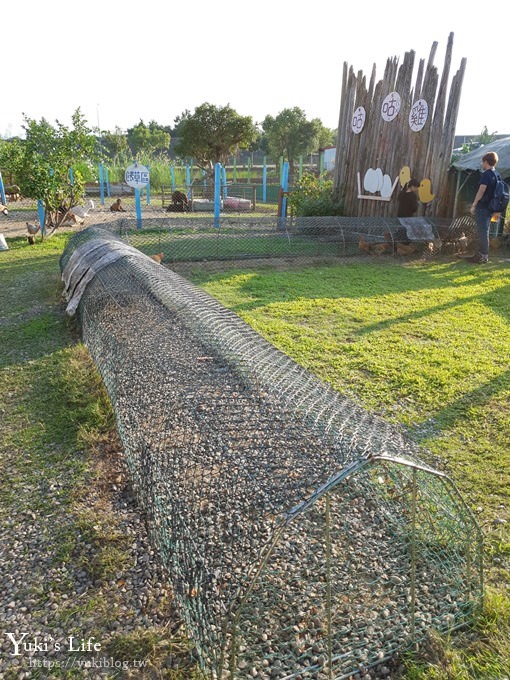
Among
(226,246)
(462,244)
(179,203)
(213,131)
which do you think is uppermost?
(213,131)

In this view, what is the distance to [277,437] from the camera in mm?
2475

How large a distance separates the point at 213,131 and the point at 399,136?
18.1m

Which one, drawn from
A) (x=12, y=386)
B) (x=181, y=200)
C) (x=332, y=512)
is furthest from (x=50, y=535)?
(x=181, y=200)

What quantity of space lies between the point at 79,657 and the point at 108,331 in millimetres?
2553

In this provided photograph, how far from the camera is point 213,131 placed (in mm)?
26609

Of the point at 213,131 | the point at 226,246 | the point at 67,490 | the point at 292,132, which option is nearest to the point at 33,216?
the point at 226,246

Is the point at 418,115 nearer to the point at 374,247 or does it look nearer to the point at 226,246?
the point at 374,247

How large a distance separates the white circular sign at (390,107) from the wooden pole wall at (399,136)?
0.09 metres

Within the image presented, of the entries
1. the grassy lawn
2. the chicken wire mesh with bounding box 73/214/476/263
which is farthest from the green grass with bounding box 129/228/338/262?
the grassy lawn

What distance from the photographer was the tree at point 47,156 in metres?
10.9

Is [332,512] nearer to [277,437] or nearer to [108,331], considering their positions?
[277,437]

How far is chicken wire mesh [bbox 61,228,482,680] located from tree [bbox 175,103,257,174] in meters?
24.9

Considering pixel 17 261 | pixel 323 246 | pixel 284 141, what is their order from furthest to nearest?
pixel 284 141, pixel 323 246, pixel 17 261

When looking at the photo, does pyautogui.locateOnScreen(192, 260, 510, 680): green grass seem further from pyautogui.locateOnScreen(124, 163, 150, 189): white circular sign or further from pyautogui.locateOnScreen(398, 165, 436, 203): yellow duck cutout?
pyautogui.locateOnScreen(124, 163, 150, 189): white circular sign
